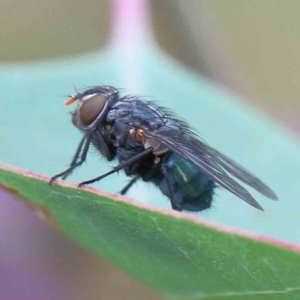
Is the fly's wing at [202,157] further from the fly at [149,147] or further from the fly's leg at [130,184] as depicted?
the fly's leg at [130,184]

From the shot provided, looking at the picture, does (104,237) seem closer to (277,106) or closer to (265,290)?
(265,290)

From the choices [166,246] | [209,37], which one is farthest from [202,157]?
[209,37]

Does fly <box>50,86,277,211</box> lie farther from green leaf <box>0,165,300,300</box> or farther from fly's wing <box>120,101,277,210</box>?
green leaf <box>0,165,300,300</box>

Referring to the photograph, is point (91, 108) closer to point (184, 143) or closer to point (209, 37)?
point (184, 143)

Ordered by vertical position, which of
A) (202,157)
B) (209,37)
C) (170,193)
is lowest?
(209,37)

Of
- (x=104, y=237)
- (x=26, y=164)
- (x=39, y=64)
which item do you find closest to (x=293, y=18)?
(x=39, y=64)

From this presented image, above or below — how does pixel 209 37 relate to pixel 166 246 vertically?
below

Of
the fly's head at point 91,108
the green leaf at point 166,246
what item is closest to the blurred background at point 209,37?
the fly's head at point 91,108

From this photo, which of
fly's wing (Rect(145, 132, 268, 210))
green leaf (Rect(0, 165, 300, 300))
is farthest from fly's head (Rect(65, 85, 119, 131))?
green leaf (Rect(0, 165, 300, 300))
